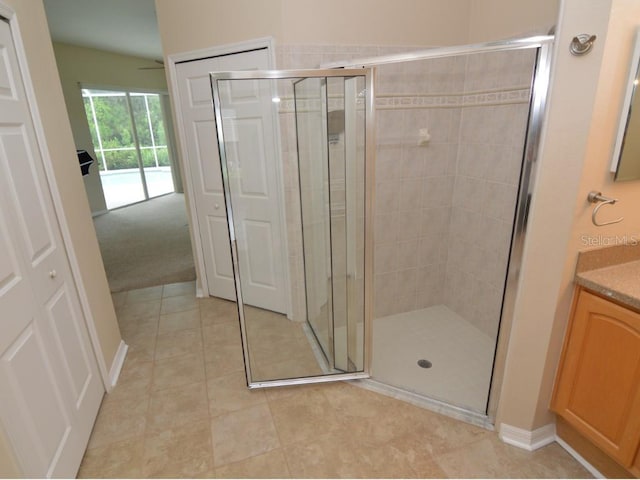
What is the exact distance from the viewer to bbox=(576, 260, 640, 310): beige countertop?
4.07ft

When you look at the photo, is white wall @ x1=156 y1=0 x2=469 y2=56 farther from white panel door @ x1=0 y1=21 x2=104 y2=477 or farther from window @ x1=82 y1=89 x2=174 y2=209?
window @ x1=82 y1=89 x2=174 y2=209

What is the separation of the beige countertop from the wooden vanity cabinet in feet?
0.14

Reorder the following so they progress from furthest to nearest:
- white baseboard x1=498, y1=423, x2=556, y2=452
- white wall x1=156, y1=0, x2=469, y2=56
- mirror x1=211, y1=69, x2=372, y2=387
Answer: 1. white wall x1=156, y1=0, x2=469, y2=56
2. mirror x1=211, y1=69, x2=372, y2=387
3. white baseboard x1=498, y1=423, x2=556, y2=452

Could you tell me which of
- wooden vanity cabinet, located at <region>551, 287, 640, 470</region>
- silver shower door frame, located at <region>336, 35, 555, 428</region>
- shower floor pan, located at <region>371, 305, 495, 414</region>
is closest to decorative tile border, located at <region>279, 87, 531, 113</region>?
silver shower door frame, located at <region>336, 35, 555, 428</region>

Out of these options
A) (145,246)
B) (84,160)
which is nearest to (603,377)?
(145,246)

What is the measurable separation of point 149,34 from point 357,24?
4180mm

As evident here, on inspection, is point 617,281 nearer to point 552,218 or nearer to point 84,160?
point 552,218

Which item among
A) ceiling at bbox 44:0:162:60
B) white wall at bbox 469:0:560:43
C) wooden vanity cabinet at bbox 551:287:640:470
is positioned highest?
ceiling at bbox 44:0:162:60

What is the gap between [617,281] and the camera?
4.35ft

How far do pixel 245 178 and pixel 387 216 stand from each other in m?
1.06

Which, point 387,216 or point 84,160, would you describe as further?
point 84,160

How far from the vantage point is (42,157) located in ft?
5.38

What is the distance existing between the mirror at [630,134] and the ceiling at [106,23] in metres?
4.25

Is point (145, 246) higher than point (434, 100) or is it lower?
lower
